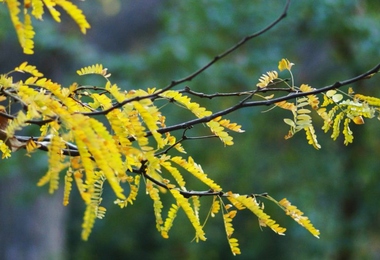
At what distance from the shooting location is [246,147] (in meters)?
5.33

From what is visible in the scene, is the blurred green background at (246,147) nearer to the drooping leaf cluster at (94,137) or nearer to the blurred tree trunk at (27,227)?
the blurred tree trunk at (27,227)

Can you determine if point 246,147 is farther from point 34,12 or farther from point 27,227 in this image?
point 34,12

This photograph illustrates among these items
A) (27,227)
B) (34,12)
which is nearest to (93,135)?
(34,12)

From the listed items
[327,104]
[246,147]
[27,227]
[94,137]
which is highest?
[246,147]

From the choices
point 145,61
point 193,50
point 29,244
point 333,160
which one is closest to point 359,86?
point 333,160

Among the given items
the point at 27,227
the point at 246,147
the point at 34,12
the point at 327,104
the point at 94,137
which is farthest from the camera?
the point at 27,227

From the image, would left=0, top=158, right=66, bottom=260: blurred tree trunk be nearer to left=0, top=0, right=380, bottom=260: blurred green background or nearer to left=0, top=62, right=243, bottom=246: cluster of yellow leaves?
left=0, top=0, right=380, bottom=260: blurred green background

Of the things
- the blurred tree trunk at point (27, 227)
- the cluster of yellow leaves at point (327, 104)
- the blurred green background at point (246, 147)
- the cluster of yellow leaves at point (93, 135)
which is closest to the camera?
the cluster of yellow leaves at point (93, 135)

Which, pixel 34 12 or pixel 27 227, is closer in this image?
pixel 34 12

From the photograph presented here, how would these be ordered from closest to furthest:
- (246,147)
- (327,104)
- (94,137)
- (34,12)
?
(94,137), (34,12), (327,104), (246,147)

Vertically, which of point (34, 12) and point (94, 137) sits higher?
point (34, 12)

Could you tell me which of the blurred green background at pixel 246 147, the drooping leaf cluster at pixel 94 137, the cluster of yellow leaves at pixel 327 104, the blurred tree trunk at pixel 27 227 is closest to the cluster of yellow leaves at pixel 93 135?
the drooping leaf cluster at pixel 94 137

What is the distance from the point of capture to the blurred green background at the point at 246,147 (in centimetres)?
455

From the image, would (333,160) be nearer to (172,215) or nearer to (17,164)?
(17,164)
